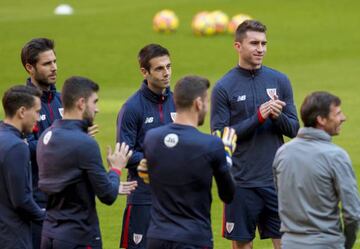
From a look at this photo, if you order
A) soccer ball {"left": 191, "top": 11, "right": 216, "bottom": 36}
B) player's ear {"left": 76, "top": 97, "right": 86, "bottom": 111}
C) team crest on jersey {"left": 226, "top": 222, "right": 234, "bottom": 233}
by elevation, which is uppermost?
soccer ball {"left": 191, "top": 11, "right": 216, "bottom": 36}

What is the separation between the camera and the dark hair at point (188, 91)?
8.38m

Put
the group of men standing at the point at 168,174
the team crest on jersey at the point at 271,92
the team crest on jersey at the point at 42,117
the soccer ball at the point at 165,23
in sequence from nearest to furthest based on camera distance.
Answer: the group of men standing at the point at 168,174
the team crest on jersey at the point at 42,117
the team crest on jersey at the point at 271,92
the soccer ball at the point at 165,23

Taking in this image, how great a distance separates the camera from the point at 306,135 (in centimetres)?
823

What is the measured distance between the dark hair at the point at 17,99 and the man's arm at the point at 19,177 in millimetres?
355

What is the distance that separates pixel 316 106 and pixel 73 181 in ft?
6.62

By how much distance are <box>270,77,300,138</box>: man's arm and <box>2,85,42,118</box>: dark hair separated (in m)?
2.57

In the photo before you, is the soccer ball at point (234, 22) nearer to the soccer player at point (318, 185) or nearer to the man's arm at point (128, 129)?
Answer: the man's arm at point (128, 129)

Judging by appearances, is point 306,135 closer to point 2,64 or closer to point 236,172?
point 236,172

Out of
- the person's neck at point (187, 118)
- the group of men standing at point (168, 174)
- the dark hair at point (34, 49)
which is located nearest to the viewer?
the group of men standing at point (168, 174)

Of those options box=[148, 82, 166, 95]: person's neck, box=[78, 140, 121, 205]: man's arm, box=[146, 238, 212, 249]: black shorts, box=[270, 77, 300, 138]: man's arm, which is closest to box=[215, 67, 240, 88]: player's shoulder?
box=[270, 77, 300, 138]: man's arm

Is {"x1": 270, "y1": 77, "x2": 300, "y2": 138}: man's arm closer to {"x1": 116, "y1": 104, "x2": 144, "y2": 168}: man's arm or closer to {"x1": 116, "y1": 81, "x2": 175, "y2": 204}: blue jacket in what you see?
{"x1": 116, "y1": 81, "x2": 175, "y2": 204}: blue jacket

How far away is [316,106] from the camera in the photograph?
8.20 meters

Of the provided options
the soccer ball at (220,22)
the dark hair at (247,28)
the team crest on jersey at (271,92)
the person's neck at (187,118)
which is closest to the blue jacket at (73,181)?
the person's neck at (187,118)

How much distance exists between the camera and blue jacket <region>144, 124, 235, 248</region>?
8312 mm
